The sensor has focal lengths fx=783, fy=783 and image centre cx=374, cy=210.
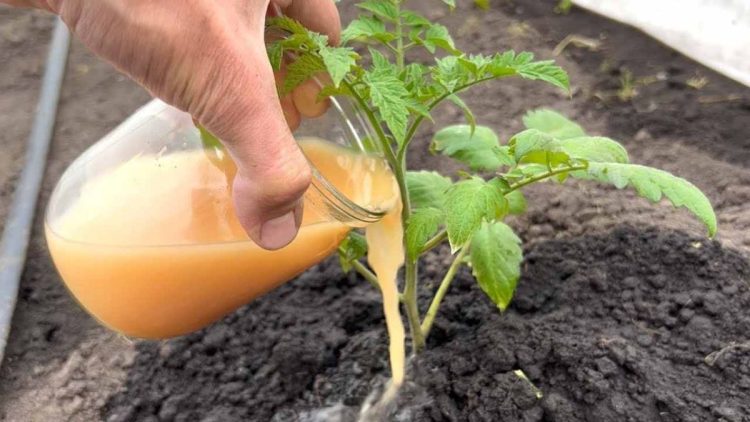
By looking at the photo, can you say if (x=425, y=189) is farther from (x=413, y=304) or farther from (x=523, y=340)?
(x=523, y=340)

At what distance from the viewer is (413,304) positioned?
4.62 ft

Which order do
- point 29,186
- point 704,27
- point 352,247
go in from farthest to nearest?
point 704,27
point 29,186
point 352,247

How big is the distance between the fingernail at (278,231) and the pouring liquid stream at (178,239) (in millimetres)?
110

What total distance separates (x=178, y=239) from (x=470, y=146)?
0.56 m

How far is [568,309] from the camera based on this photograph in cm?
156

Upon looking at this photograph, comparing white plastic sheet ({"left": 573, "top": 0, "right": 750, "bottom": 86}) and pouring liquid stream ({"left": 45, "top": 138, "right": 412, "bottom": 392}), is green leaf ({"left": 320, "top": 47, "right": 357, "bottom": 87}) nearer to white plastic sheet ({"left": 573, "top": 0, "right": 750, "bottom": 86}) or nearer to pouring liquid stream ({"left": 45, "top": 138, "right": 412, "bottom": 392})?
pouring liquid stream ({"left": 45, "top": 138, "right": 412, "bottom": 392})

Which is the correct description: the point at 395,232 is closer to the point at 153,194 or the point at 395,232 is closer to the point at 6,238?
the point at 153,194

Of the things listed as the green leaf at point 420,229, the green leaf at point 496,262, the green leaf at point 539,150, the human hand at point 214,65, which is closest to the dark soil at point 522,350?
the green leaf at point 496,262

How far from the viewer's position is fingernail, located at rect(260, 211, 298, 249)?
3.09 feet

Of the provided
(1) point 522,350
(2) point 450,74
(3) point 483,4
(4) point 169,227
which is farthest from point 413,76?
(3) point 483,4

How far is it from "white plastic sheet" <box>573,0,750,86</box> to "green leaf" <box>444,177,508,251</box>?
1.30 m

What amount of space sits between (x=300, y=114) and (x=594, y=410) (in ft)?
2.41

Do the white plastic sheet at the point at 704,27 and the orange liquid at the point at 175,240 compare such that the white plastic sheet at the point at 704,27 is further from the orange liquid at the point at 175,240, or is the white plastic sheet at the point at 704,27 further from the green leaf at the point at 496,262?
the orange liquid at the point at 175,240

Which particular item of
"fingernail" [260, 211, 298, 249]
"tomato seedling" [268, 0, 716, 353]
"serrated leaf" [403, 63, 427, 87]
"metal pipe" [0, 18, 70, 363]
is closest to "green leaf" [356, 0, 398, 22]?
"tomato seedling" [268, 0, 716, 353]
